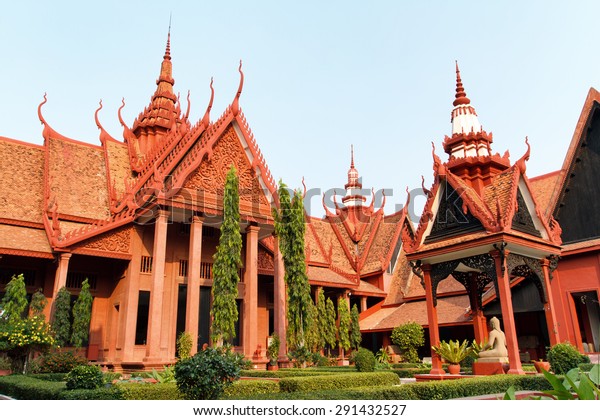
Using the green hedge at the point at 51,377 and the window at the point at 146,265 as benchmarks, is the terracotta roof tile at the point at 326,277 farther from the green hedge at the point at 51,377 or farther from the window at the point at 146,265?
the green hedge at the point at 51,377

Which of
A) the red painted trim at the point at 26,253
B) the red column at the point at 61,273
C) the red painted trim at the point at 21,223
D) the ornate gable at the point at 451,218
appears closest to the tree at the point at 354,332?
the ornate gable at the point at 451,218

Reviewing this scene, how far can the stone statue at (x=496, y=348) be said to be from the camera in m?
10.5

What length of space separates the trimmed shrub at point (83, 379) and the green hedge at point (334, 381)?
3330 millimetres

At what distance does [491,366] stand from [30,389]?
926 centimetres

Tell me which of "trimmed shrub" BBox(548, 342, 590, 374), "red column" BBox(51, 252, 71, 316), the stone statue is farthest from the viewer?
"red column" BBox(51, 252, 71, 316)

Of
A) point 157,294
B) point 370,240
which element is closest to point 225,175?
point 157,294

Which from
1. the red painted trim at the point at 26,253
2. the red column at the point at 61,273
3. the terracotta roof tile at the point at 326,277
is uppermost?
the terracotta roof tile at the point at 326,277

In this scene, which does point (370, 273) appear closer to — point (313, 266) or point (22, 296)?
point (313, 266)

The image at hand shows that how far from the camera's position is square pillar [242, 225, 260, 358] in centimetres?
1777

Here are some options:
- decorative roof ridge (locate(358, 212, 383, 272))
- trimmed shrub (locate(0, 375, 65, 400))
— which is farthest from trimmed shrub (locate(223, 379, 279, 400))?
decorative roof ridge (locate(358, 212, 383, 272))

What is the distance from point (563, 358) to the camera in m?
9.97

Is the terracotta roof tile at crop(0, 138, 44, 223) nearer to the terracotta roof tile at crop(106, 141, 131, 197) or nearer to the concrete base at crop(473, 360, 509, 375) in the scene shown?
the terracotta roof tile at crop(106, 141, 131, 197)

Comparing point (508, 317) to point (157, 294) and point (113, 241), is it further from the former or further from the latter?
point (113, 241)

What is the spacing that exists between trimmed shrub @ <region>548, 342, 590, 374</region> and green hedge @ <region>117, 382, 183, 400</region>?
25.2 feet
